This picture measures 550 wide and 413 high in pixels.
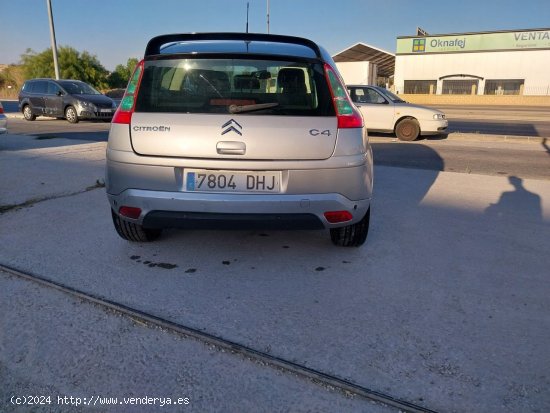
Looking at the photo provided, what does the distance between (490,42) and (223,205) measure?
52.0m

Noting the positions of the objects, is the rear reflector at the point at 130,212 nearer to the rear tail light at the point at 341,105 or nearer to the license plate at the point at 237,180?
the license plate at the point at 237,180

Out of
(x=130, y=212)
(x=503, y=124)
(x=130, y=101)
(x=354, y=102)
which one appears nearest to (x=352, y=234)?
(x=130, y=212)

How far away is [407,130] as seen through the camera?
11352mm

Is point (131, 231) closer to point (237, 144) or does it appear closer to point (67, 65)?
point (237, 144)

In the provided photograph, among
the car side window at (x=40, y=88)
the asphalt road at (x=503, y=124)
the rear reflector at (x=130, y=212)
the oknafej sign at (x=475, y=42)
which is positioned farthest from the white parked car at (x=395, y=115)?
the oknafej sign at (x=475, y=42)

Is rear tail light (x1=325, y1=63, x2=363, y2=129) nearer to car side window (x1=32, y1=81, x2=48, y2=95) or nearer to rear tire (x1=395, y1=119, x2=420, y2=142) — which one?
rear tire (x1=395, y1=119, x2=420, y2=142)

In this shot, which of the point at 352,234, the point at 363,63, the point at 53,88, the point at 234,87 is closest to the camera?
the point at 234,87

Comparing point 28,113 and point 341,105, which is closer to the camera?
point 341,105

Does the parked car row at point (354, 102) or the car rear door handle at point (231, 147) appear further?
the parked car row at point (354, 102)

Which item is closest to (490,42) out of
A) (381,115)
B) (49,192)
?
(381,115)

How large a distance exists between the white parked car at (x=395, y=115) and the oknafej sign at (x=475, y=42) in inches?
1640

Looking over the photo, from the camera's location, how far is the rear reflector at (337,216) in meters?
2.84

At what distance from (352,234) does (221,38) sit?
180 centimetres

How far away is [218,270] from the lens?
3.06 m
